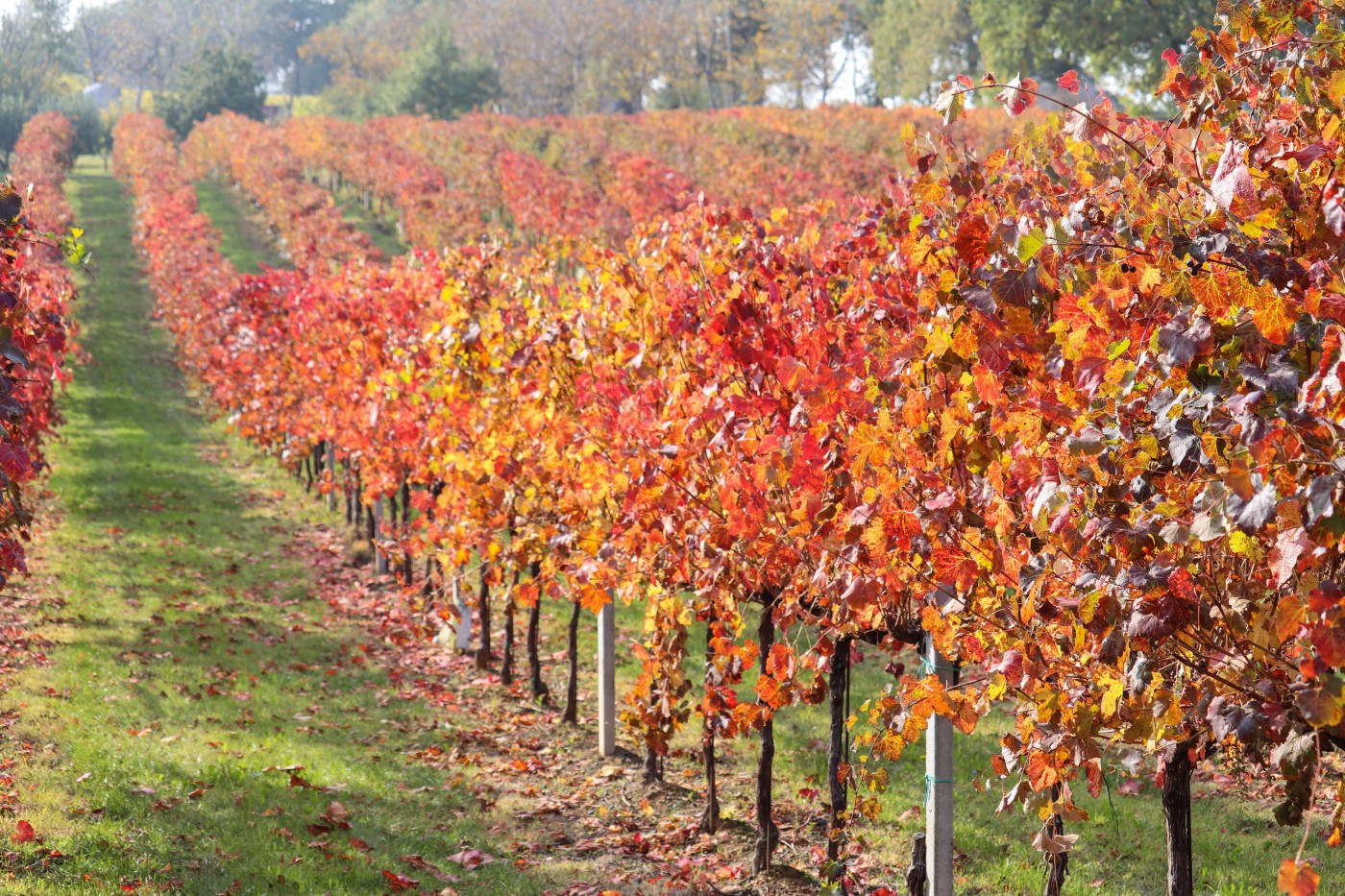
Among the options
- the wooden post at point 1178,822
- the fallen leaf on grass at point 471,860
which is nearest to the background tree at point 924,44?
the fallen leaf on grass at point 471,860

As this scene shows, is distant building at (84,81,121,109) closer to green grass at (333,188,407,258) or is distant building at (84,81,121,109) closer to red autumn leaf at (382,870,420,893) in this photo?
green grass at (333,188,407,258)

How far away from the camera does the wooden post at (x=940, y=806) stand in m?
5.80

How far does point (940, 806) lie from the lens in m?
5.83

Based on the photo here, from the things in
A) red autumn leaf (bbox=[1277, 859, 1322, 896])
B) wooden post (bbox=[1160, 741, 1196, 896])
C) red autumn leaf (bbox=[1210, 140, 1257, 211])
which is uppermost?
red autumn leaf (bbox=[1210, 140, 1257, 211])

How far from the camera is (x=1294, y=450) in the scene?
2680 mm

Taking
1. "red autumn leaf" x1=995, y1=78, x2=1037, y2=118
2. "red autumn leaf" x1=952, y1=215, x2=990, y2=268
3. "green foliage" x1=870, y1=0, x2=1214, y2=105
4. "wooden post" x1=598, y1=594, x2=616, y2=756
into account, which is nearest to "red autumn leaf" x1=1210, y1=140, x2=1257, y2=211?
"red autumn leaf" x1=995, y1=78, x2=1037, y2=118

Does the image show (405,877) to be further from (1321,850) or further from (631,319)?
(1321,850)

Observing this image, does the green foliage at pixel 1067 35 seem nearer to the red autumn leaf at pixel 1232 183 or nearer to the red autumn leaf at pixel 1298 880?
the red autumn leaf at pixel 1232 183

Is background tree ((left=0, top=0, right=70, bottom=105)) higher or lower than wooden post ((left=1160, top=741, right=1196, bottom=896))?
higher

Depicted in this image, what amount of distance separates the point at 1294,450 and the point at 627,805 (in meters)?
6.75

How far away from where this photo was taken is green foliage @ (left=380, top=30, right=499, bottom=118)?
204 feet

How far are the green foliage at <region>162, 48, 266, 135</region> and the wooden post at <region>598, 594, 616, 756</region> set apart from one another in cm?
6636

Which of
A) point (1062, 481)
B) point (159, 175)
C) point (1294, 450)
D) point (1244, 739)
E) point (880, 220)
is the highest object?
point (159, 175)

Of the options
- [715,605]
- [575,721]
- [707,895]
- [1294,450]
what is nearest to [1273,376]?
[1294,450]
